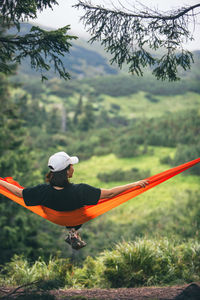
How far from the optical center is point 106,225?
24.2 metres

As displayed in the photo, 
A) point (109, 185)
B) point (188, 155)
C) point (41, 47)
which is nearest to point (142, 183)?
point (41, 47)

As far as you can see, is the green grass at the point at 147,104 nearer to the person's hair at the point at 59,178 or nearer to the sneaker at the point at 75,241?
the sneaker at the point at 75,241

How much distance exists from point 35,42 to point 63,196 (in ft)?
5.51

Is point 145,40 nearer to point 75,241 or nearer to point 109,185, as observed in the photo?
point 75,241

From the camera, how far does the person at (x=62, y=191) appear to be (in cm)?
248

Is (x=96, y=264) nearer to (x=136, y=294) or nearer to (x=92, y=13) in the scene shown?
(x=136, y=294)

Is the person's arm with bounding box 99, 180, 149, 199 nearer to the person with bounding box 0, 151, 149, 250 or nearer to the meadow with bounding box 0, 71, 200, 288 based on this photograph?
the person with bounding box 0, 151, 149, 250

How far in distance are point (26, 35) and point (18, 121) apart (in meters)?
13.1

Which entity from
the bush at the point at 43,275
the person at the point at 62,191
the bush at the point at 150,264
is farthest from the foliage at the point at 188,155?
the person at the point at 62,191

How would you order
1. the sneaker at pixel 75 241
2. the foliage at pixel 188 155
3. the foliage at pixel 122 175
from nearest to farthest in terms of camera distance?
the sneaker at pixel 75 241 < the foliage at pixel 188 155 < the foliage at pixel 122 175

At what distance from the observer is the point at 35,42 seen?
10.00 feet

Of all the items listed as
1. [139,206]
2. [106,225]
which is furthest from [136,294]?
[139,206]

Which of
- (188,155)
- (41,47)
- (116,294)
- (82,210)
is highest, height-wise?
(188,155)

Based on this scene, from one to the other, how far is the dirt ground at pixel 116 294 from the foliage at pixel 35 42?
240 centimetres
